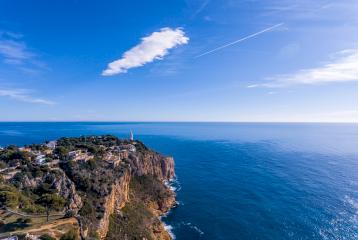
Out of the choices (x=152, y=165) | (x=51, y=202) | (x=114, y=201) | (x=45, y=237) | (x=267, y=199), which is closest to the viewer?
(x=45, y=237)

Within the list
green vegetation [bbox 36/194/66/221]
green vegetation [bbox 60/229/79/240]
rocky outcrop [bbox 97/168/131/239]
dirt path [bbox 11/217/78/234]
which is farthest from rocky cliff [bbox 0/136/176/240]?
green vegetation [bbox 60/229/79/240]

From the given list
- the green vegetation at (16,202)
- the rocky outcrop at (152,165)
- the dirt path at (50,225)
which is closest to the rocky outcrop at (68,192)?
the green vegetation at (16,202)

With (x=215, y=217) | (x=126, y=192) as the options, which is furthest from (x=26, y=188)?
(x=215, y=217)

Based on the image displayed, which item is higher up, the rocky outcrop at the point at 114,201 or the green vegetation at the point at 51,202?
the green vegetation at the point at 51,202

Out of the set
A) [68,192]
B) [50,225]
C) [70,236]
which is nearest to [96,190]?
[68,192]

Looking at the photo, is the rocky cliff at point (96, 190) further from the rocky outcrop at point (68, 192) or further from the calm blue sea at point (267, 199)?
the calm blue sea at point (267, 199)

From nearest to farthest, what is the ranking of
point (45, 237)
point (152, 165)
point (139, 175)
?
point (45, 237)
point (139, 175)
point (152, 165)

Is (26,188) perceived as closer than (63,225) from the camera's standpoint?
No

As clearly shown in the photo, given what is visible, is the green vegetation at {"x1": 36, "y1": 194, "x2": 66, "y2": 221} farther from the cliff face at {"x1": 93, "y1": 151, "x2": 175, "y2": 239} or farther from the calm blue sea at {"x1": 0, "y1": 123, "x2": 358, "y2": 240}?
the calm blue sea at {"x1": 0, "y1": 123, "x2": 358, "y2": 240}

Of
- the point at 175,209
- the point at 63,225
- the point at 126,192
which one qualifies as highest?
the point at 63,225

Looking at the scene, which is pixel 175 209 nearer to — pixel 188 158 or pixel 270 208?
pixel 270 208

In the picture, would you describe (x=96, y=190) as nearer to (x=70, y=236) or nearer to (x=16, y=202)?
(x=16, y=202)
